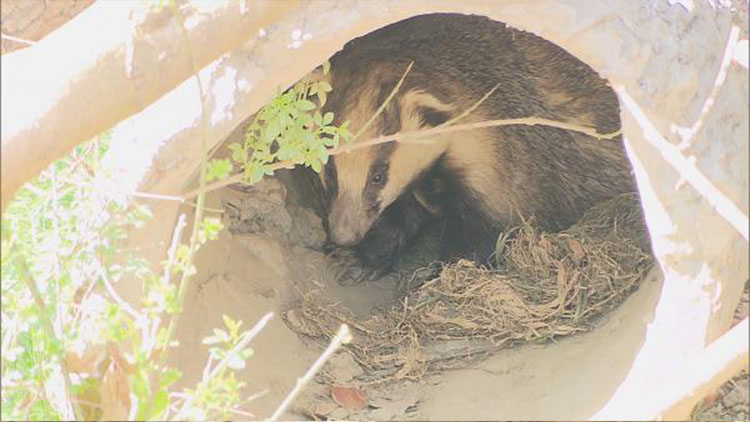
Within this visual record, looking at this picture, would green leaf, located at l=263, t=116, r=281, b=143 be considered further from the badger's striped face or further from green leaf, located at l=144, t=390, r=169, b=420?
the badger's striped face

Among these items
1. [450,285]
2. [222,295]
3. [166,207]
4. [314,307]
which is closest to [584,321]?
[450,285]

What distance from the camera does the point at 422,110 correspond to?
469 centimetres

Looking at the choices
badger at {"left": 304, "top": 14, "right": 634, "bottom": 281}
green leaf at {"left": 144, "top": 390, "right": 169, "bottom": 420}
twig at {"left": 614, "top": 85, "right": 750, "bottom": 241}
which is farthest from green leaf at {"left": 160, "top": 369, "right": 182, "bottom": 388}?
badger at {"left": 304, "top": 14, "right": 634, "bottom": 281}

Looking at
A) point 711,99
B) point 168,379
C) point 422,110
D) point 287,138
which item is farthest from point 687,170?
point 422,110

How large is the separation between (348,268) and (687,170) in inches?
92.5

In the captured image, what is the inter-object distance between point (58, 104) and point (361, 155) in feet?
7.36

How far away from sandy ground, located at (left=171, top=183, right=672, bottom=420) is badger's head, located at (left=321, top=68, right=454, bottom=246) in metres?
0.29

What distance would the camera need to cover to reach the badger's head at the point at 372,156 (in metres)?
4.65

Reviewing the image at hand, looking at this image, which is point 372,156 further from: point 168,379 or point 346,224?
point 168,379

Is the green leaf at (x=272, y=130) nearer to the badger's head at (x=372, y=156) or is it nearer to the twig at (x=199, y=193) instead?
the twig at (x=199, y=193)

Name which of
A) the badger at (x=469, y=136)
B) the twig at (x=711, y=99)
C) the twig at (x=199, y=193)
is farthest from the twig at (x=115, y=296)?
the badger at (x=469, y=136)

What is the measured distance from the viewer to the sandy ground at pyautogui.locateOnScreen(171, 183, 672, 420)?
3.47 meters

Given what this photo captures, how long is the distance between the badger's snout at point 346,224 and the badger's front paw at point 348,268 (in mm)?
174

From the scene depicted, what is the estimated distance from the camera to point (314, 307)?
14.3ft
